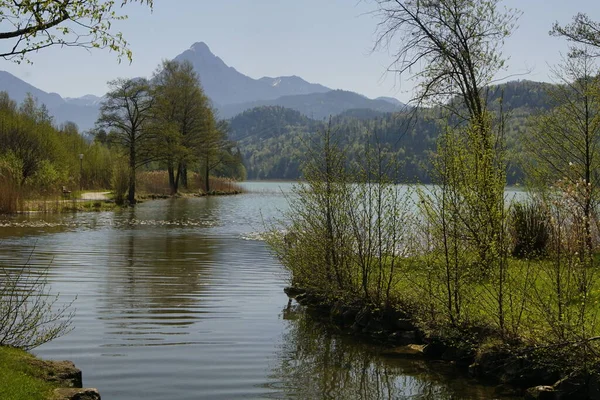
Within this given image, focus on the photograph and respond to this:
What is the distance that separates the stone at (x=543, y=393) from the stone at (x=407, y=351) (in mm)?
2619

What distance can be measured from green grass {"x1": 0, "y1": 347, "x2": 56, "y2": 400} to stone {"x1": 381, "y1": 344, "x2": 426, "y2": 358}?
235 inches

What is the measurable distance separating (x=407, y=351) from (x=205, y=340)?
3.77 metres

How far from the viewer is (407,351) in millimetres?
10719

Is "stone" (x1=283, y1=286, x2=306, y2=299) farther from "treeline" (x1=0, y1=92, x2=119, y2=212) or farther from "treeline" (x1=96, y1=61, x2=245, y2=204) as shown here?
"treeline" (x1=96, y1=61, x2=245, y2=204)

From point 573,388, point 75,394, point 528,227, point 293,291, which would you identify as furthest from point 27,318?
point 528,227

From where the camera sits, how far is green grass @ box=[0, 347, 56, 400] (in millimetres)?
6199

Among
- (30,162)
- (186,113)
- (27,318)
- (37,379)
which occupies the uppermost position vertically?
(186,113)

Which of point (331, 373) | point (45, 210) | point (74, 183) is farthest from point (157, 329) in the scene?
point (74, 183)

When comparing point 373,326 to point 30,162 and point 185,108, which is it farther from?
point 185,108

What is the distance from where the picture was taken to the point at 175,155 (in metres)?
55.8

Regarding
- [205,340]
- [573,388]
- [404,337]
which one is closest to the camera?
[573,388]

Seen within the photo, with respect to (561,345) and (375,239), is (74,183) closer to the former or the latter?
(375,239)

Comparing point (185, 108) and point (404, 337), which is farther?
point (185, 108)

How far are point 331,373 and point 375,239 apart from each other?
392 centimetres
